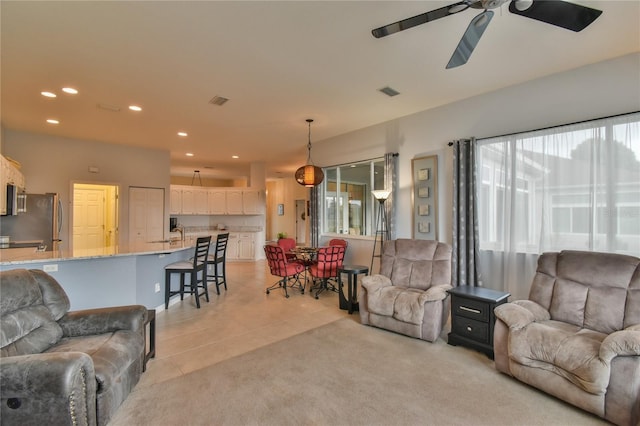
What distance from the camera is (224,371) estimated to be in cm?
264

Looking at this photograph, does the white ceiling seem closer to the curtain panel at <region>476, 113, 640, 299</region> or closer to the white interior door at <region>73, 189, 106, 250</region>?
the curtain panel at <region>476, 113, 640, 299</region>

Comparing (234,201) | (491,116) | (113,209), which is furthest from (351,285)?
(113,209)

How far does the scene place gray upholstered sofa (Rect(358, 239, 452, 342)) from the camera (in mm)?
3213

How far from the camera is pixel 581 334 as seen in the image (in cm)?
229

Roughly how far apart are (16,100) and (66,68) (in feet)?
5.70

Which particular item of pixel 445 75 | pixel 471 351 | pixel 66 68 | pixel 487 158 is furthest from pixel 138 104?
pixel 471 351

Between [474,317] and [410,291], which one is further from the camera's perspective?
[410,291]

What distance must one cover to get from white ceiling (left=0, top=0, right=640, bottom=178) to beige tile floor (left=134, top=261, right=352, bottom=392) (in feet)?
10.0

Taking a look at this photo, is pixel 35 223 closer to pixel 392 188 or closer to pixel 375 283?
pixel 375 283

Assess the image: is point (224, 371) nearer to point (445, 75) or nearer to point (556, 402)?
point (556, 402)

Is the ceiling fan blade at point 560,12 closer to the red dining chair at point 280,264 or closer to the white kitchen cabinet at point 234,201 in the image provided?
the red dining chair at point 280,264

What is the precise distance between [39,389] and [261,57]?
3111 mm

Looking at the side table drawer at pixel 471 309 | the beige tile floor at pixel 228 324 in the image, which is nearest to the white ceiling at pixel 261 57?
the side table drawer at pixel 471 309

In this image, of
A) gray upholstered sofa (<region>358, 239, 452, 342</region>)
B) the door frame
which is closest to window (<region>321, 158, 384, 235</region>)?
gray upholstered sofa (<region>358, 239, 452, 342</region>)
